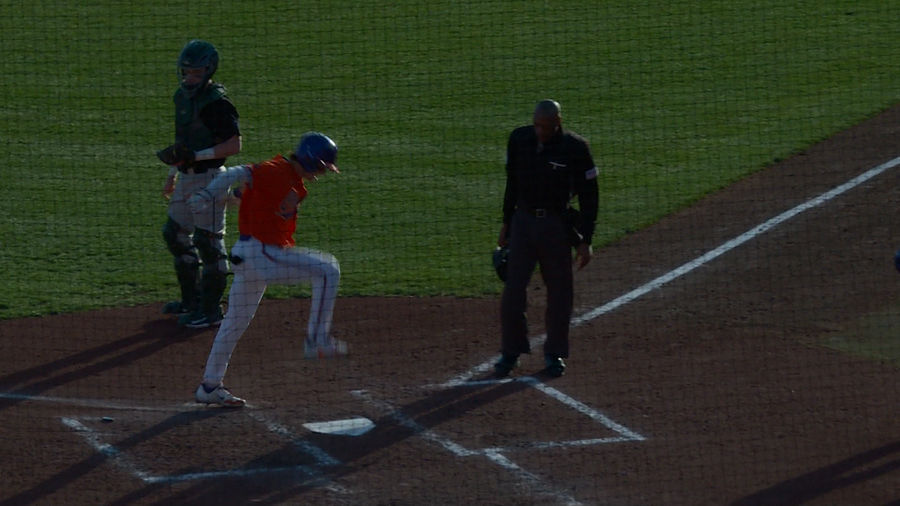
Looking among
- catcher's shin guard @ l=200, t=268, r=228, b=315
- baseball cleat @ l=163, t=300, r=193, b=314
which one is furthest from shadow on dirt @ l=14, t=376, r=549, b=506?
baseball cleat @ l=163, t=300, r=193, b=314

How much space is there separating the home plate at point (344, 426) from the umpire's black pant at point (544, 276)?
3.96 ft

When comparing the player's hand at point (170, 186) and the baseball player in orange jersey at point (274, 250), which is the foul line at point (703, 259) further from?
the player's hand at point (170, 186)

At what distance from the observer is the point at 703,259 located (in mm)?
10141

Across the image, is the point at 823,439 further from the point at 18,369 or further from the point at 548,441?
the point at 18,369

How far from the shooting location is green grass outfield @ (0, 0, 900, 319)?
1080cm

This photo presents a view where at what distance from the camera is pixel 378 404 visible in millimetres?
7465

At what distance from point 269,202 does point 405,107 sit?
8187 millimetres

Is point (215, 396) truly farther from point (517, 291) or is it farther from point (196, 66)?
point (196, 66)

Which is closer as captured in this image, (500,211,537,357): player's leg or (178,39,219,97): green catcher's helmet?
(500,211,537,357): player's leg

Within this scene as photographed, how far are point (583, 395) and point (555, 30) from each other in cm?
1125

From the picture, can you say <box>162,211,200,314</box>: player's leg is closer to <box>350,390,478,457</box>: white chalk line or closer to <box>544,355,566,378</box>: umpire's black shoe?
<box>350,390,478,457</box>: white chalk line

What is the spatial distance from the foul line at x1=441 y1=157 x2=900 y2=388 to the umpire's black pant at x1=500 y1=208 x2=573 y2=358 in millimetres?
375

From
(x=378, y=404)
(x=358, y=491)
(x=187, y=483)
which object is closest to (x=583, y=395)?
(x=378, y=404)

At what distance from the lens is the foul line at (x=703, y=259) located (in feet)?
26.6
